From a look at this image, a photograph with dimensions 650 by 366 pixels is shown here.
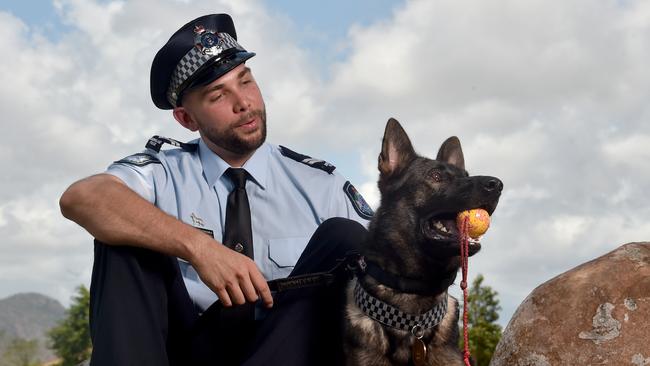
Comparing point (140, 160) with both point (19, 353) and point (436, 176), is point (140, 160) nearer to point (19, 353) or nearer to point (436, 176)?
point (436, 176)

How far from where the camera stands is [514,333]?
6.08 metres

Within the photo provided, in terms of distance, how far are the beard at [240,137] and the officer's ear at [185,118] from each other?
355mm

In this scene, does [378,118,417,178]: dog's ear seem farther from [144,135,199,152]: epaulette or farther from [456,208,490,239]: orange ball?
[144,135,199,152]: epaulette

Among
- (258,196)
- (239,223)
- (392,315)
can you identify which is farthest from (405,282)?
(258,196)

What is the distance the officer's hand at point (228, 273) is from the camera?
4.09m

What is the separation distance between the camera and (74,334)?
6606 cm

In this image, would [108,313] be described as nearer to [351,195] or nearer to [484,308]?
[351,195]

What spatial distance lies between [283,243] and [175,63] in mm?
1589

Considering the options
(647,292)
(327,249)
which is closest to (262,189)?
(327,249)

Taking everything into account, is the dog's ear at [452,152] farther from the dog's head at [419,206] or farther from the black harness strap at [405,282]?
the black harness strap at [405,282]

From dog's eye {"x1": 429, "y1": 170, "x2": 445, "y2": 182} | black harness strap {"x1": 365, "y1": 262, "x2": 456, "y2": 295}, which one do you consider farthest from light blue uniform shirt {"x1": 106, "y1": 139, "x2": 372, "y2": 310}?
black harness strap {"x1": 365, "y1": 262, "x2": 456, "y2": 295}

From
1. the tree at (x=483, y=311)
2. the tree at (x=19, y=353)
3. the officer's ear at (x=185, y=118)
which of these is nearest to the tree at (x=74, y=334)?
the tree at (x=19, y=353)

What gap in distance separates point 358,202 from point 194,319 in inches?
59.5

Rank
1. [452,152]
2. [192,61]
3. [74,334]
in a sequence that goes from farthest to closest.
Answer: [74,334], [192,61], [452,152]
